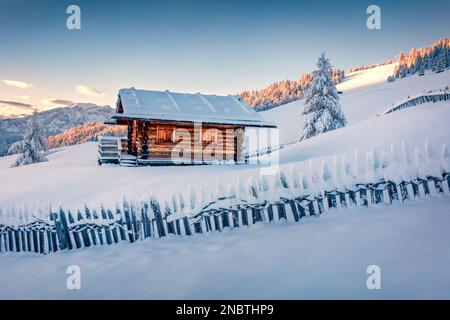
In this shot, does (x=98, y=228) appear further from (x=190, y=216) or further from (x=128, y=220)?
(x=190, y=216)

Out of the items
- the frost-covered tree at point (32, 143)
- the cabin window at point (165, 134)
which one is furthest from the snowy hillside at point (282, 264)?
the frost-covered tree at point (32, 143)

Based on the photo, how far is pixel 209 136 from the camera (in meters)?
17.5

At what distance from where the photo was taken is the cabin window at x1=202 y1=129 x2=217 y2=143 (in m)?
17.3

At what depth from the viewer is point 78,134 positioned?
124 meters

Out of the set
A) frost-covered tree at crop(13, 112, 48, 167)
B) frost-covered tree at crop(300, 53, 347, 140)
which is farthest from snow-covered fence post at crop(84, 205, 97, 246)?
frost-covered tree at crop(13, 112, 48, 167)

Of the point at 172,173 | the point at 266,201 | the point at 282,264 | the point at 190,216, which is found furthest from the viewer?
the point at 172,173

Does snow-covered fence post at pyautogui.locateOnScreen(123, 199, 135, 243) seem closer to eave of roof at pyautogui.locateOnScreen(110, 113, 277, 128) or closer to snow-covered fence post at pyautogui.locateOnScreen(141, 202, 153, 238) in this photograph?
snow-covered fence post at pyautogui.locateOnScreen(141, 202, 153, 238)

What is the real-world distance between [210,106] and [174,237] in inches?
506

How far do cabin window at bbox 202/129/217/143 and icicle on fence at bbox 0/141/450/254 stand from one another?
1082 cm

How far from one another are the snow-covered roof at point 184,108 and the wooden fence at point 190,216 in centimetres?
865

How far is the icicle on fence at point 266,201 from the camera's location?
5586 millimetres

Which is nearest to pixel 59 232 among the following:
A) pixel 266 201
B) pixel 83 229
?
pixel 83 229

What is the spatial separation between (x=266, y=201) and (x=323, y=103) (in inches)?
939
